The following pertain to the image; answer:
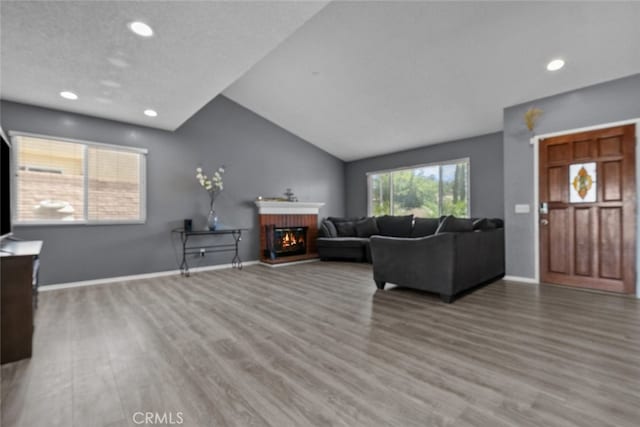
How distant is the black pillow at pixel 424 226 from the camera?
18.7ft

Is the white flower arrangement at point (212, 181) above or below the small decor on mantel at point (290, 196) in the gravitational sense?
above

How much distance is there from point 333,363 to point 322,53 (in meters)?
3.87

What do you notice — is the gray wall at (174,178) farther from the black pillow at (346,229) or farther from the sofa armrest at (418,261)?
the sofa armrest at (418,261)

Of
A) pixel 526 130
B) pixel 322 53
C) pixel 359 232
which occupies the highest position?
pixel 322 53

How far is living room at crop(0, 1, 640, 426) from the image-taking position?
1552 mm

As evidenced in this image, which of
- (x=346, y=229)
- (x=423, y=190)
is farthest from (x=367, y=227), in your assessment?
(x=423, y=190)

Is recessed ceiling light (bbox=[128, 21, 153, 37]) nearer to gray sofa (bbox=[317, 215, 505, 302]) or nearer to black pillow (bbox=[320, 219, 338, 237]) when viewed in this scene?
gray sofa (bbox=[317, 215, 505, 302])

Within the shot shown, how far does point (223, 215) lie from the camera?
5.43 meters

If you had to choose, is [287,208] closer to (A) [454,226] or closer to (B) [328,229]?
(B) [328,229]

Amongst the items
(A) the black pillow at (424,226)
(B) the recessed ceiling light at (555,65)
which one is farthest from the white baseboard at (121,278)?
(B) the recessed ceiling light at (555,65)

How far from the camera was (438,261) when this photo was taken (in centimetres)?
314

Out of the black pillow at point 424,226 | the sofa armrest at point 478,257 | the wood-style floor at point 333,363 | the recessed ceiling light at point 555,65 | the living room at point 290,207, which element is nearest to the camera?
the wood-style floor at point 333,363

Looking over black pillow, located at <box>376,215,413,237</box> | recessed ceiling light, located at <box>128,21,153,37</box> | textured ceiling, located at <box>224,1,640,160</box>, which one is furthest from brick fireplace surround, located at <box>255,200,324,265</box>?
recessed ceiling light, located at <box>128,21,153,37</box>

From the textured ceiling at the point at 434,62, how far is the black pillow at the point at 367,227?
205 cm
